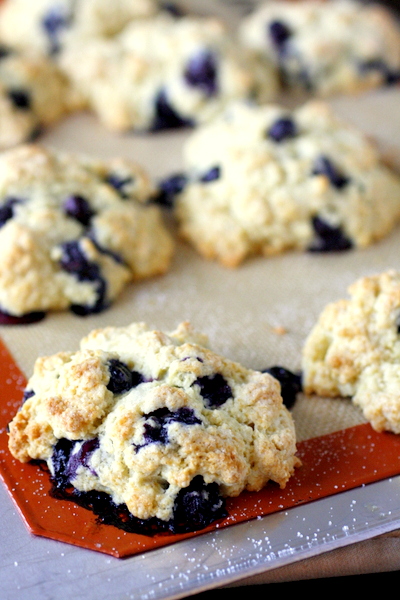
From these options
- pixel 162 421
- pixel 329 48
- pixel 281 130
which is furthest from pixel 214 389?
pixel 329 48

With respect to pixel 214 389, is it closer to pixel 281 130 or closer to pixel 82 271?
pixel 82 271

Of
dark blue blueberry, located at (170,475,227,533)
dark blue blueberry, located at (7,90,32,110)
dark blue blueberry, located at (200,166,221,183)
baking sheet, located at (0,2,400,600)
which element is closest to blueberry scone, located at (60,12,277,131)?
baking sheet, located at (0,2,400,600)

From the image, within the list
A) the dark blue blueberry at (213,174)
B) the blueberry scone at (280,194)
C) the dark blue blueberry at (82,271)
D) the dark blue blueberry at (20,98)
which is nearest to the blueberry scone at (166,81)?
the dark blue blueberry at (20,98)

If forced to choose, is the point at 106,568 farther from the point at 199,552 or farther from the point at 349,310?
the point at 349,310

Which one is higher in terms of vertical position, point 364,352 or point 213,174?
point 213,174

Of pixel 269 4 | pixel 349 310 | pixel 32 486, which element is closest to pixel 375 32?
pixel 269 4

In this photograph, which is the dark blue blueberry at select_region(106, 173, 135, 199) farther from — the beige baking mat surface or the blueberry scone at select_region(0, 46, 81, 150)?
the blueberry scone at select_region(0, 46, 81, 150)
